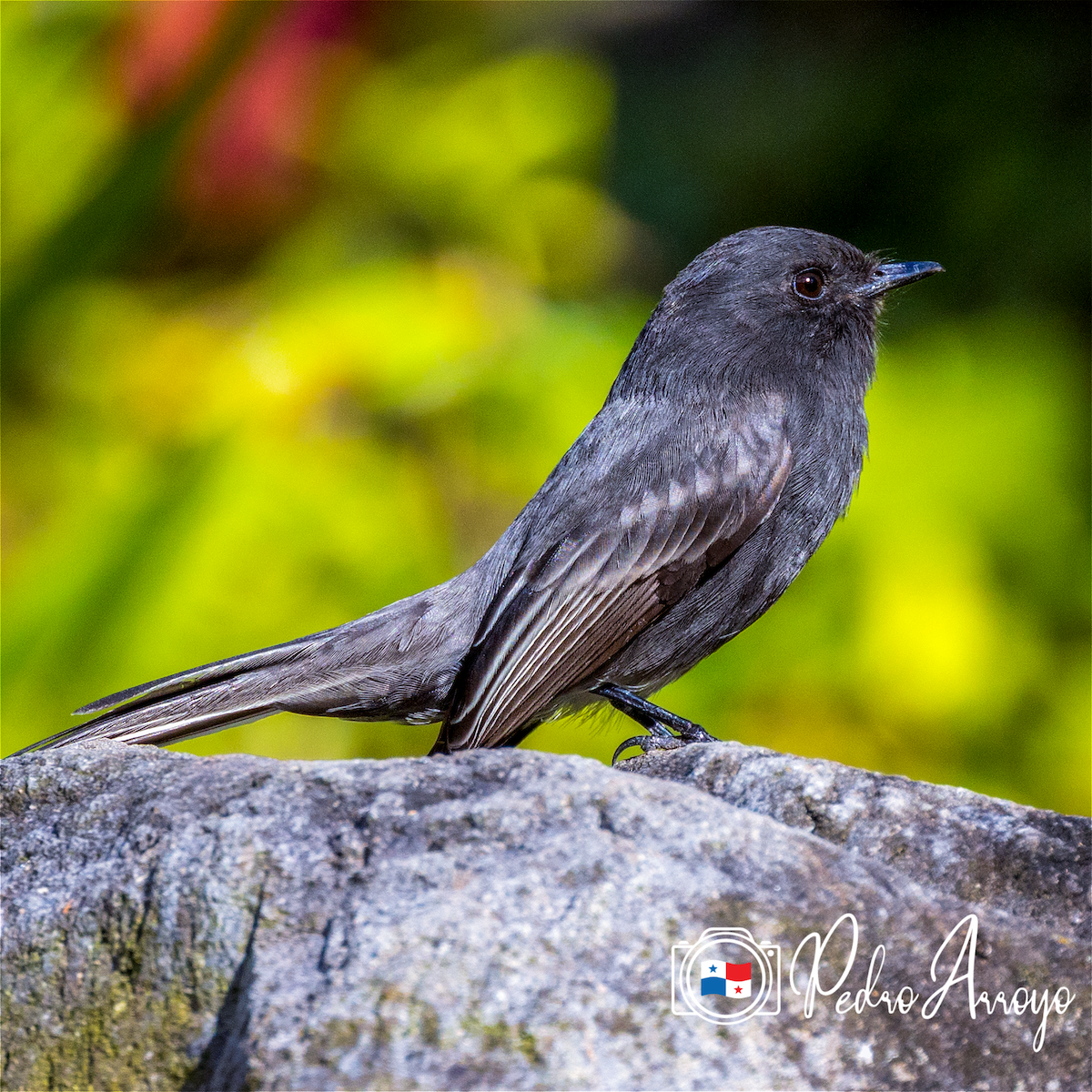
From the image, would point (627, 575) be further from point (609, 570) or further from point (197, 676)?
point (197, 676)

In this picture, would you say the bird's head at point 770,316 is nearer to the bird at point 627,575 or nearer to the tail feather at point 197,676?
the bird at point 627,575

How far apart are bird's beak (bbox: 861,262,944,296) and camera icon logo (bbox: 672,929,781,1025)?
2.84 m

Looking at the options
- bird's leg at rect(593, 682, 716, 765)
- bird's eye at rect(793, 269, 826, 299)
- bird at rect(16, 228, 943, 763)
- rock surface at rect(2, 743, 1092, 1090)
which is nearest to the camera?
rock surface at rect(2, 743, 1092, 1090)

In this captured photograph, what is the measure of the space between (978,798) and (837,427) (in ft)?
5.04

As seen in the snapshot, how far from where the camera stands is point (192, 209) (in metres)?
6.07

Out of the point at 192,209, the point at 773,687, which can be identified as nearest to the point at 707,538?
the point at 773,687

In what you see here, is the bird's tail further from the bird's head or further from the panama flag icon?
the panama flag icon

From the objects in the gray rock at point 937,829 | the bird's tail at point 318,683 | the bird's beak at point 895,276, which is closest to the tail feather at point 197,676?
the bird's tail at point 318,683

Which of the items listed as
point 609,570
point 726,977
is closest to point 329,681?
point 609,570

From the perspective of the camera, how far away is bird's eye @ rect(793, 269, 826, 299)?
436cm

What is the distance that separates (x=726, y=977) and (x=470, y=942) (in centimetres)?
41

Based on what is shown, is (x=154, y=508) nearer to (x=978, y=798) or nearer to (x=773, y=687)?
(x=773, y=687)

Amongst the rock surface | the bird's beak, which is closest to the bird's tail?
the rock surface

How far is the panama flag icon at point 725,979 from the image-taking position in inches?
81.5
